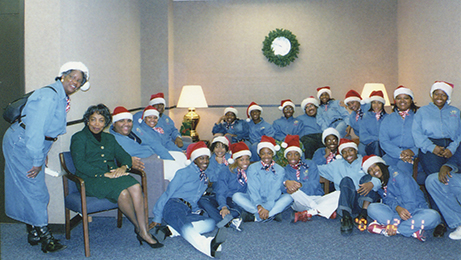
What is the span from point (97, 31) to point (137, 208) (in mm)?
2208

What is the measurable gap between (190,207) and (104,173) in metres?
0.82

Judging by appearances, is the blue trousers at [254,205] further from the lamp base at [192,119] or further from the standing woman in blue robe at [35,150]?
the lamp base at [192,119]

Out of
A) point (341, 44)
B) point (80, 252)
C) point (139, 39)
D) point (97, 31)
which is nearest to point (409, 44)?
point (341, 44)

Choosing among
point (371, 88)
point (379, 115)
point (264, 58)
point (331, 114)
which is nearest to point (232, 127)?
point (331, 114)

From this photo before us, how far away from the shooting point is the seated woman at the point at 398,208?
318 cm

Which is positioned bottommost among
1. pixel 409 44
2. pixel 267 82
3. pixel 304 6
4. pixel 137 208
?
pixel 137 208

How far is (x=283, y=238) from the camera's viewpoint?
10.6 feet

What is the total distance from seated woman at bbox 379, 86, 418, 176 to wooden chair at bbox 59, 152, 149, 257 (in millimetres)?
2569

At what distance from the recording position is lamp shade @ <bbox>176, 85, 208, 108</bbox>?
20.0 feet

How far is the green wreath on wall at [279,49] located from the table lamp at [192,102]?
1.38m

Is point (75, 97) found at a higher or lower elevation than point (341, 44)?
lower

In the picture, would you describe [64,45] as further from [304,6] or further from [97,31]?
[304,6]

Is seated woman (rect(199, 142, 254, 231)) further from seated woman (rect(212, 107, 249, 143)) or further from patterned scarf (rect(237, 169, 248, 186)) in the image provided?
seated woman (rect(212, 107, 249, 143))

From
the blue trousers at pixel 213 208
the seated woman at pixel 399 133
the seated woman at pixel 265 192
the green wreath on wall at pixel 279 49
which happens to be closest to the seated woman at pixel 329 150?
the seated woman at pixel 399 133
